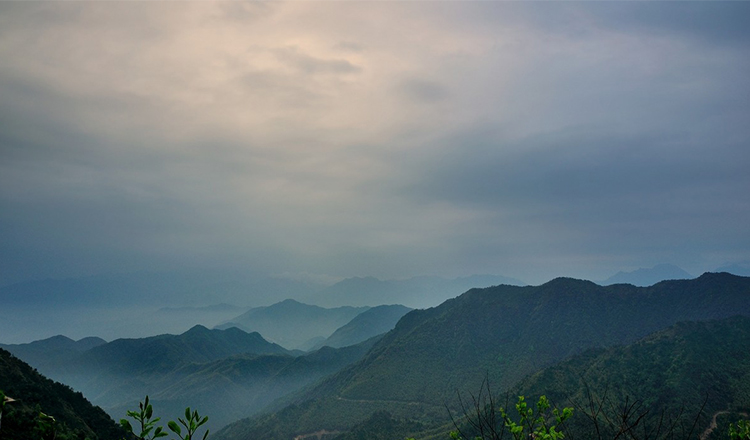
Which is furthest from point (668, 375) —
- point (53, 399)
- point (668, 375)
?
point (53, 399)

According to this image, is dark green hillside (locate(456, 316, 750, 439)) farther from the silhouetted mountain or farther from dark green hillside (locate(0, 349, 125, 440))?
dark green hillside (locate(0, 349, 125, 440))

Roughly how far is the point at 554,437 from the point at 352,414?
183 metres

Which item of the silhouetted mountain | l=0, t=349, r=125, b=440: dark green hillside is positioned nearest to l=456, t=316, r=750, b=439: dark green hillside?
the silhouetted mountain

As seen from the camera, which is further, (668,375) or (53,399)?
(668,375)

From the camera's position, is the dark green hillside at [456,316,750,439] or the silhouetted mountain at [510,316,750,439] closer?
the dark green hillside at [456,316,750,439]

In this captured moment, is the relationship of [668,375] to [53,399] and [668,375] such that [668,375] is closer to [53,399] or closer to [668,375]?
[668,375]

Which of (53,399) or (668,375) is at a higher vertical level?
(53,399)

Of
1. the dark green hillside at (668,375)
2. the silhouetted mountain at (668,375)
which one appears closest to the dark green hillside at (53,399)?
the dark green hillside at (668,375)

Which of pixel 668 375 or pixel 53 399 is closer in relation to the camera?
pixel 53 399

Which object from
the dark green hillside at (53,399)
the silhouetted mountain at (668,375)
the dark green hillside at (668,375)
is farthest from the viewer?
the silhouetted mountain at (668,375)

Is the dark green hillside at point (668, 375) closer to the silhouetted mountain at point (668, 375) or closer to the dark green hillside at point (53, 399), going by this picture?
the silhouetted mountain at point (668, 375)

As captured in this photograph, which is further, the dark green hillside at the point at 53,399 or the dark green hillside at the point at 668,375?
the dark green hillside at the point at 668,375

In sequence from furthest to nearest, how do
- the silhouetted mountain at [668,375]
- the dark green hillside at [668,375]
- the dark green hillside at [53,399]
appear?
the silhouetted mountain at [668,375] < the dark green hillside at [668,375] < the dark green hillside at [53,399]

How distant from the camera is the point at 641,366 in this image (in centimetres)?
12588
